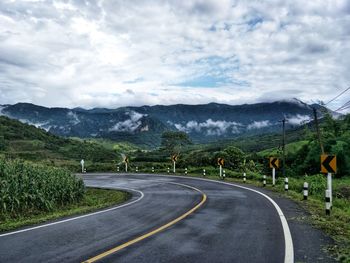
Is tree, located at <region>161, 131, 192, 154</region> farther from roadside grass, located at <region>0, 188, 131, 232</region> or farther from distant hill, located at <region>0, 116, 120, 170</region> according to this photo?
roadside grass, located at <region>0, 188, 131, 232</region>

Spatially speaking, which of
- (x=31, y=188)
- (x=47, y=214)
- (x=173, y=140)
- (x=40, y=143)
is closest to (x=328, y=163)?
(x=47, y=214)

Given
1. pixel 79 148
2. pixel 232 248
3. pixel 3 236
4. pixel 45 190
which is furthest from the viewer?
pixel 79 148

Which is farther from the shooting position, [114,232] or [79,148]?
[79,148]

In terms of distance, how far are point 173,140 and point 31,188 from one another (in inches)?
2306

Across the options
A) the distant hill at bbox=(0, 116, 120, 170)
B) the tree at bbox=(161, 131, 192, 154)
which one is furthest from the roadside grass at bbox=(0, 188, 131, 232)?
the distant hill at bbox=(0, 116, 120, 170)

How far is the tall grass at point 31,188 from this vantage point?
14961 mm

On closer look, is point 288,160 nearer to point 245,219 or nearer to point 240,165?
point 240,165

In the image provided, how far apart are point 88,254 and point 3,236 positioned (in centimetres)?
311

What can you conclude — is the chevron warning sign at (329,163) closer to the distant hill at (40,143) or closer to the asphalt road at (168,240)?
the asphalt road at (168,240)

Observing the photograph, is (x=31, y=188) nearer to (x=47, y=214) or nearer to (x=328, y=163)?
(x=47, y=214)

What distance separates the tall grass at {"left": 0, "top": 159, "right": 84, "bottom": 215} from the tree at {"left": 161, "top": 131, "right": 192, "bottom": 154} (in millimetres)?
53808

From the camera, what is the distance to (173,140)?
245ft

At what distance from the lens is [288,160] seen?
228ft

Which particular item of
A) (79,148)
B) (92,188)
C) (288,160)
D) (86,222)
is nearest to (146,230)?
(86,222)
